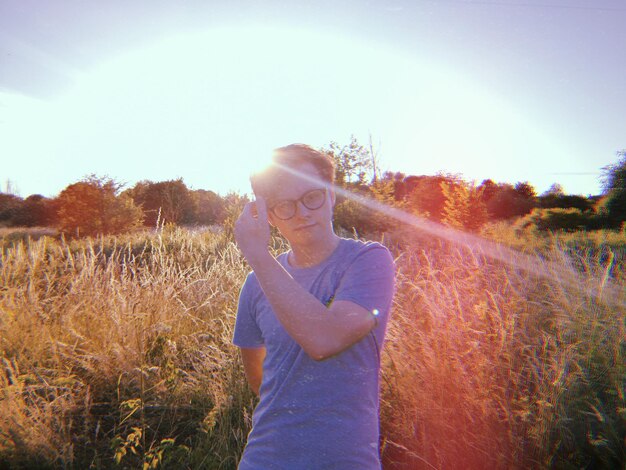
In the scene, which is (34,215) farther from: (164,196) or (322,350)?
(322,350)

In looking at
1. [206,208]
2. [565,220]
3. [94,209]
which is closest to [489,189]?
[565,220]

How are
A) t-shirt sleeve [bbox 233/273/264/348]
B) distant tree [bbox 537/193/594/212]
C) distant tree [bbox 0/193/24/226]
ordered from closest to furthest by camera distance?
t-shirt sleeve [bbox 233/273/264/348] → distant tree [bbox 537/193/594/212] → distant tree [bbox 0/193/24/226]

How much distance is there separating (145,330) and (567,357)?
9.75ft

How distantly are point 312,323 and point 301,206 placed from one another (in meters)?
0.47

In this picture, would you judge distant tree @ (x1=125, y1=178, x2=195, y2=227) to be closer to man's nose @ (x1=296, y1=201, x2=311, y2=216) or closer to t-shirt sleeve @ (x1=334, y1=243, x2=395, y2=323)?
man's nose @ (x1=296, y1=201, x2=311, y2=216)

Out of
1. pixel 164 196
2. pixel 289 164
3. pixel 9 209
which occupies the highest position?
pixel 164 196

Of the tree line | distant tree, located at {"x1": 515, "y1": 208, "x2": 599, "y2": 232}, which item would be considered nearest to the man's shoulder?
the tree line

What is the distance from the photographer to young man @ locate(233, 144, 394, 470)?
1.07 meters

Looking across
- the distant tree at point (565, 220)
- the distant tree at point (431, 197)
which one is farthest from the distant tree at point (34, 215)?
the distant tree at point (565, 220)

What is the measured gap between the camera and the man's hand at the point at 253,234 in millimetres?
1102

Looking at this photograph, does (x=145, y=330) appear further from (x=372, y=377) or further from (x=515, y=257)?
(x=515, y=257)

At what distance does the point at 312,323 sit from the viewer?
1048mm

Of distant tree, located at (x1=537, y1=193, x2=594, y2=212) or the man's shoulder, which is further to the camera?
distant tree, located at (x1=537, y1=193, x2=594, y2=212)

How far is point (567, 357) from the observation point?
2.23m
